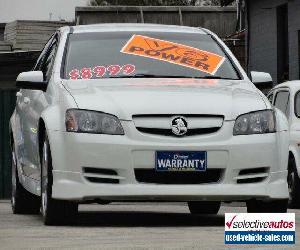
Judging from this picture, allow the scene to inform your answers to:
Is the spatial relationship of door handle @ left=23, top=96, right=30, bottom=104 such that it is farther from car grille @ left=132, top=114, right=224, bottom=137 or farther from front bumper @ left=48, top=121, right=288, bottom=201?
car grille @ left=132, top=114, right=224, bottom=137

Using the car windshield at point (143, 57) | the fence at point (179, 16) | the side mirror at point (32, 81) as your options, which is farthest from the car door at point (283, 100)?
the fence at point (179, 16)

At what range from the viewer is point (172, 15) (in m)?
46.6

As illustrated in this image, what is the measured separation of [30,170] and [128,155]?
81.2 inches

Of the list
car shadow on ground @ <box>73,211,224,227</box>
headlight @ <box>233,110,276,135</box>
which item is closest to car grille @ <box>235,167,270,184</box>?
headlight @ <box>233,110,276,135</box>

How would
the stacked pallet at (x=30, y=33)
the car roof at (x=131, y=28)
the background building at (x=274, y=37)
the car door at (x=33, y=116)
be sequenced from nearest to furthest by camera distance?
the car door at (x=33, y=116) → the car roof at (x=131, y=28) → the background building at (x=274, y=37) → the stacked pallet at (x=30, y=33)

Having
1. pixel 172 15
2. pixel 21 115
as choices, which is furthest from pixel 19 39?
pixel 21 115

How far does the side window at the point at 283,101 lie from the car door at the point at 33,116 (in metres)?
5.60

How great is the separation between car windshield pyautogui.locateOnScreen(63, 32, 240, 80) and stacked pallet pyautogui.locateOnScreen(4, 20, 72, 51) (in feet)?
103

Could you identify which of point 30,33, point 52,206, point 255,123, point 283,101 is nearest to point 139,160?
point 52,206

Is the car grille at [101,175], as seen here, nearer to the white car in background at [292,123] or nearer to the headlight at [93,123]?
the headlight at [93,123]

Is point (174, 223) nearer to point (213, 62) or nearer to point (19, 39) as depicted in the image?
point (213, 62)

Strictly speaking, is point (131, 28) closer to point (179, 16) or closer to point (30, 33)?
point (30, 33)

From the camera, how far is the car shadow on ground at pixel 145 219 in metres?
11.7

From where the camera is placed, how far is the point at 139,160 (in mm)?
10859
